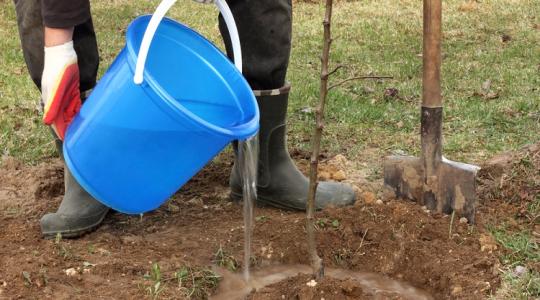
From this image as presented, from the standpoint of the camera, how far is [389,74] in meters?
4.47

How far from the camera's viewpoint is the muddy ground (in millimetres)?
2176

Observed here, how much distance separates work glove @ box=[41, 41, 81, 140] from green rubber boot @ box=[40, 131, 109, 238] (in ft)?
1.24

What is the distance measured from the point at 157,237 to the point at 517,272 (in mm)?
1174

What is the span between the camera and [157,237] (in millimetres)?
2535

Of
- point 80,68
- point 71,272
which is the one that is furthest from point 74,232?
point 80,68

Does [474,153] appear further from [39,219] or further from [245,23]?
[39,219]

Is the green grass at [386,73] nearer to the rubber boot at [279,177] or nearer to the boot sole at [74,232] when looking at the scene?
the rubber boot at [279,177]

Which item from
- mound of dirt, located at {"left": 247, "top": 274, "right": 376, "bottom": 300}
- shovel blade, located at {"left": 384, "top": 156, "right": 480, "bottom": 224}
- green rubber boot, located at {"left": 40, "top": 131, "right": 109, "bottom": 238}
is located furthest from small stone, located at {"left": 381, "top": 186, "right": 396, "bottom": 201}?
green rubber boot, located at {"left": 40, "top": 131, "right": 109, "bottom": 238}

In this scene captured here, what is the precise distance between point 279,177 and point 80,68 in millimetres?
812

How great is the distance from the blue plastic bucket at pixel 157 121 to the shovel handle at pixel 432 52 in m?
0.73

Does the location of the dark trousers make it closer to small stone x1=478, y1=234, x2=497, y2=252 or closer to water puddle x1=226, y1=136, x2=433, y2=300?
water puddle x1=226, y1=136, x2=433, y2=300

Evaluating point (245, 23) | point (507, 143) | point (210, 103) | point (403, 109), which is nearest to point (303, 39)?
point (403, 109)

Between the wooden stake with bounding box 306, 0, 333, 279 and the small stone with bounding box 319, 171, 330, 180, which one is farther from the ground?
the wooden stake with bounding box 306, 0, 333, 279

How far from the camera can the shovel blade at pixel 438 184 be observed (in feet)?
8.14
